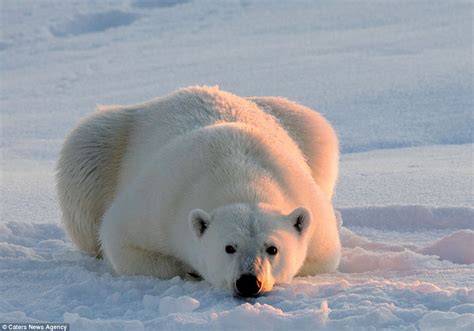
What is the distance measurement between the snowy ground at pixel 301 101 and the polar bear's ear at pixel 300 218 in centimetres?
25

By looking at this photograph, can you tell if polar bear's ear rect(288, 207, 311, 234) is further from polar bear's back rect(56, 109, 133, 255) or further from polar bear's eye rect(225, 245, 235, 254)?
polar bear's back rect(56, 109, 133, 255)

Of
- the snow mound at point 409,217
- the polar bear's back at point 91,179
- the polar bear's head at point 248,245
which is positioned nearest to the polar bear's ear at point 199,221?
the polar bear's head at point 248,245

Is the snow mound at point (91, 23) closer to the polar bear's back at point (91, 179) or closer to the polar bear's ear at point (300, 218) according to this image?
the polar bear's back at point (91, 179)

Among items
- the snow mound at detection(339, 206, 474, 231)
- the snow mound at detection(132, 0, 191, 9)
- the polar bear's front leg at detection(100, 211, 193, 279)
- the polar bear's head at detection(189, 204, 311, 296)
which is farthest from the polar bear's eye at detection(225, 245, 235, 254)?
the snow mound at detection(132, 0, 191, 9)

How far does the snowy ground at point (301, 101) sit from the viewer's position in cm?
389

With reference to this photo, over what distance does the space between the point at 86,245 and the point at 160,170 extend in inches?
41.6

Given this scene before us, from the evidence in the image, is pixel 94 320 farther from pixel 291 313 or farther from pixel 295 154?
pixel 295 154

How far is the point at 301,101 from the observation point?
9.78 m

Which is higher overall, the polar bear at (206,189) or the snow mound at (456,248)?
the polar bear at (206,189)

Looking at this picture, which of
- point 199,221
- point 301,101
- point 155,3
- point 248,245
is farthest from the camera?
point 155,3

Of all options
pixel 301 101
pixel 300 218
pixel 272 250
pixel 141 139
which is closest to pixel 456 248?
pixel 300 218

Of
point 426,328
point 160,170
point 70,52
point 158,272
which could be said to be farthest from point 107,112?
point 70,52

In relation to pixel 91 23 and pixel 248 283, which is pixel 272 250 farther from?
pixel 91 23

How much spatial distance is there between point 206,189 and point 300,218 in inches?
19.8
